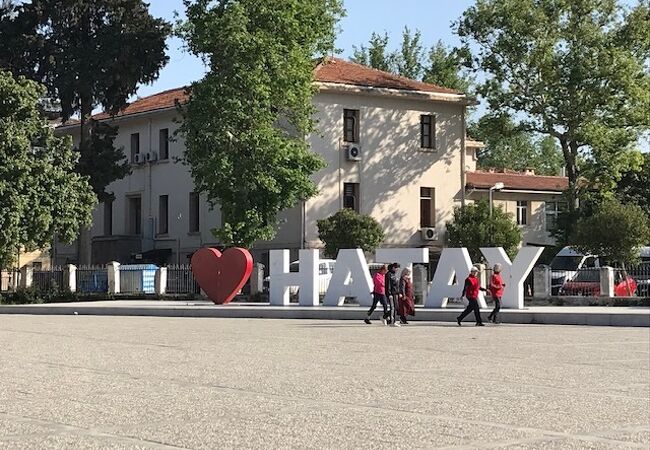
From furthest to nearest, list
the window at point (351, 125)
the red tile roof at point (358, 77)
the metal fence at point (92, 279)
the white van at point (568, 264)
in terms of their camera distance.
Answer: the window at point (351, 125) → the red tile roof at point (358, 77) → the metal fence at point (92, 279) → the white van at point (568, 264)

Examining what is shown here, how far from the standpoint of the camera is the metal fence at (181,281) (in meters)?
46.8

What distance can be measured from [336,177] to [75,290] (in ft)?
42.9

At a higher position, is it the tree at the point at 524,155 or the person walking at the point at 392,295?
the tree at the point at 524,155

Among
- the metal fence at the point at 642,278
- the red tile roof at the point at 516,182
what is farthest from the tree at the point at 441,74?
the metal fence at the point at 642,278

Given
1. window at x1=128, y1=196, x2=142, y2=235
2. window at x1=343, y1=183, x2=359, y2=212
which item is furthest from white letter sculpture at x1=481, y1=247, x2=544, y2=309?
Answer: window at x1=128, y1=196, x2=142, y2=235

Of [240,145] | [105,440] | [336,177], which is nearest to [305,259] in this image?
[240,145]

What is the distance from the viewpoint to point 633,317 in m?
27.2

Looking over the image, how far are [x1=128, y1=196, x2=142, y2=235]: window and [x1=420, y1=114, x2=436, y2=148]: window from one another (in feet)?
52.7

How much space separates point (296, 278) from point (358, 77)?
65.9ft

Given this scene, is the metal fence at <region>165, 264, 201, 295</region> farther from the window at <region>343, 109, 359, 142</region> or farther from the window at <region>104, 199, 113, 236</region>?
the window at <region>104, 199, 113, 236</region>

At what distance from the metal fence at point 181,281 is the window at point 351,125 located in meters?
11.2

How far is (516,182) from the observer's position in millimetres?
64250

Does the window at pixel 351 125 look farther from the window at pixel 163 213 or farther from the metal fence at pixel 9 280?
the metal fence at pixel 9 280

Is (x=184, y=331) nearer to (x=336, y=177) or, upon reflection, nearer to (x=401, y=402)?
(x=401, y=402)
